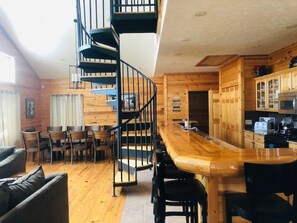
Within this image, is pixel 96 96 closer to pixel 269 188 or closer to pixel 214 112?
pixel 214 112

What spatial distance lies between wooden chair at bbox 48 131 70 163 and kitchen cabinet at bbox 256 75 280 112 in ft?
15.4

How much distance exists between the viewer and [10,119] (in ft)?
21.9

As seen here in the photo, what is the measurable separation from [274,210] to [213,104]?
610 centimetres

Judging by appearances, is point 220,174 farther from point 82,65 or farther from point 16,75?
→ point 16,75

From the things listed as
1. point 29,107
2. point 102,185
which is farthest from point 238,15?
point 29,107

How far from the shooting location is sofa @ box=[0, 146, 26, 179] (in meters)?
3.74

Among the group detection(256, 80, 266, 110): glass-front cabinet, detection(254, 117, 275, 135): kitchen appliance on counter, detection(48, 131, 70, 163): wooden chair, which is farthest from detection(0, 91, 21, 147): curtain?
detection(256, 80, 266, 110): glass-front cabinet

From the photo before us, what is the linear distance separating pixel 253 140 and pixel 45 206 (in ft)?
13.4

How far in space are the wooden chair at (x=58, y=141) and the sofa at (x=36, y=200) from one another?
3.97 meters

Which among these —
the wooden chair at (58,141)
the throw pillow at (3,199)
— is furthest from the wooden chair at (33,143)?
the throw pillow at (3,199)

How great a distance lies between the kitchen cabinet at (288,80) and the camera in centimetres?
404

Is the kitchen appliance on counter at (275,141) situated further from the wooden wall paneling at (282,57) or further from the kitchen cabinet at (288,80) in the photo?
the wooden wall paneling at (282,57)

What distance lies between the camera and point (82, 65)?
448cm

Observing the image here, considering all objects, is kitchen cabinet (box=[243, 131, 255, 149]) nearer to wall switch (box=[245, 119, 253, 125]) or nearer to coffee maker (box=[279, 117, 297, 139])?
wall switch (box=[245, 119, 253, 125])
